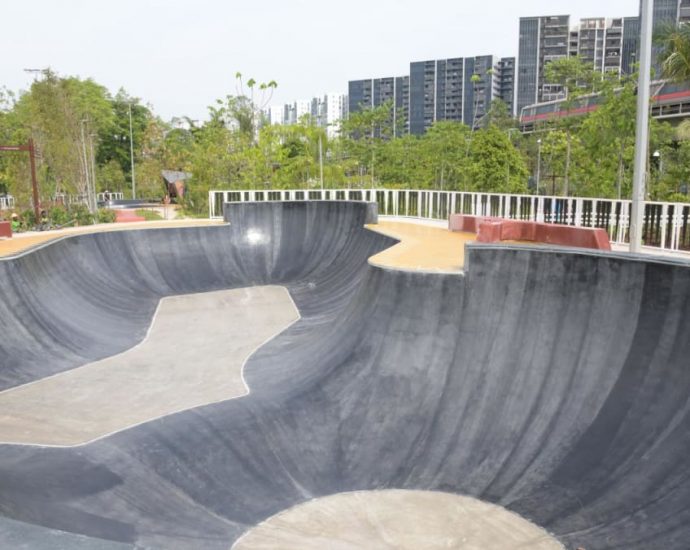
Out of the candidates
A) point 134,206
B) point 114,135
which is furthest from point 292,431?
point 114,135

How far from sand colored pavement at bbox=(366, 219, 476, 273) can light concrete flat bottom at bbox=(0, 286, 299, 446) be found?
3.38 m

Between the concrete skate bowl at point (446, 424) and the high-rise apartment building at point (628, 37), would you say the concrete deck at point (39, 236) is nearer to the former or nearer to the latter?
the concrete skate bowl at point (446, 424)

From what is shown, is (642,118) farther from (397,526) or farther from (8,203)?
(8,203)

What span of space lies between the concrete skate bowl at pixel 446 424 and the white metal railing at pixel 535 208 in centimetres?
559

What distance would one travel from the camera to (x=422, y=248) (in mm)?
13719

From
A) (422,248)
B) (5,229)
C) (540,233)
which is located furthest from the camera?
(5,229)

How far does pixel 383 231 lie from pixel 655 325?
11218 mm

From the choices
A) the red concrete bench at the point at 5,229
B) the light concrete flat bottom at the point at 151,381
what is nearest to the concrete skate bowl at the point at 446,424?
the light concrete flat bottom at the point at 151,381

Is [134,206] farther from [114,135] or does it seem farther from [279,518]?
[279,518]

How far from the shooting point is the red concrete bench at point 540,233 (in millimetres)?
12000

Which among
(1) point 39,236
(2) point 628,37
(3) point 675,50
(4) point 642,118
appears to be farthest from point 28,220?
(2) point 628,37

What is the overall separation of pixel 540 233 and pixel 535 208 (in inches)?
147

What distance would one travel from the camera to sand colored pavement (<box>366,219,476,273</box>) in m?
10.9

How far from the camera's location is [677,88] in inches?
2485
